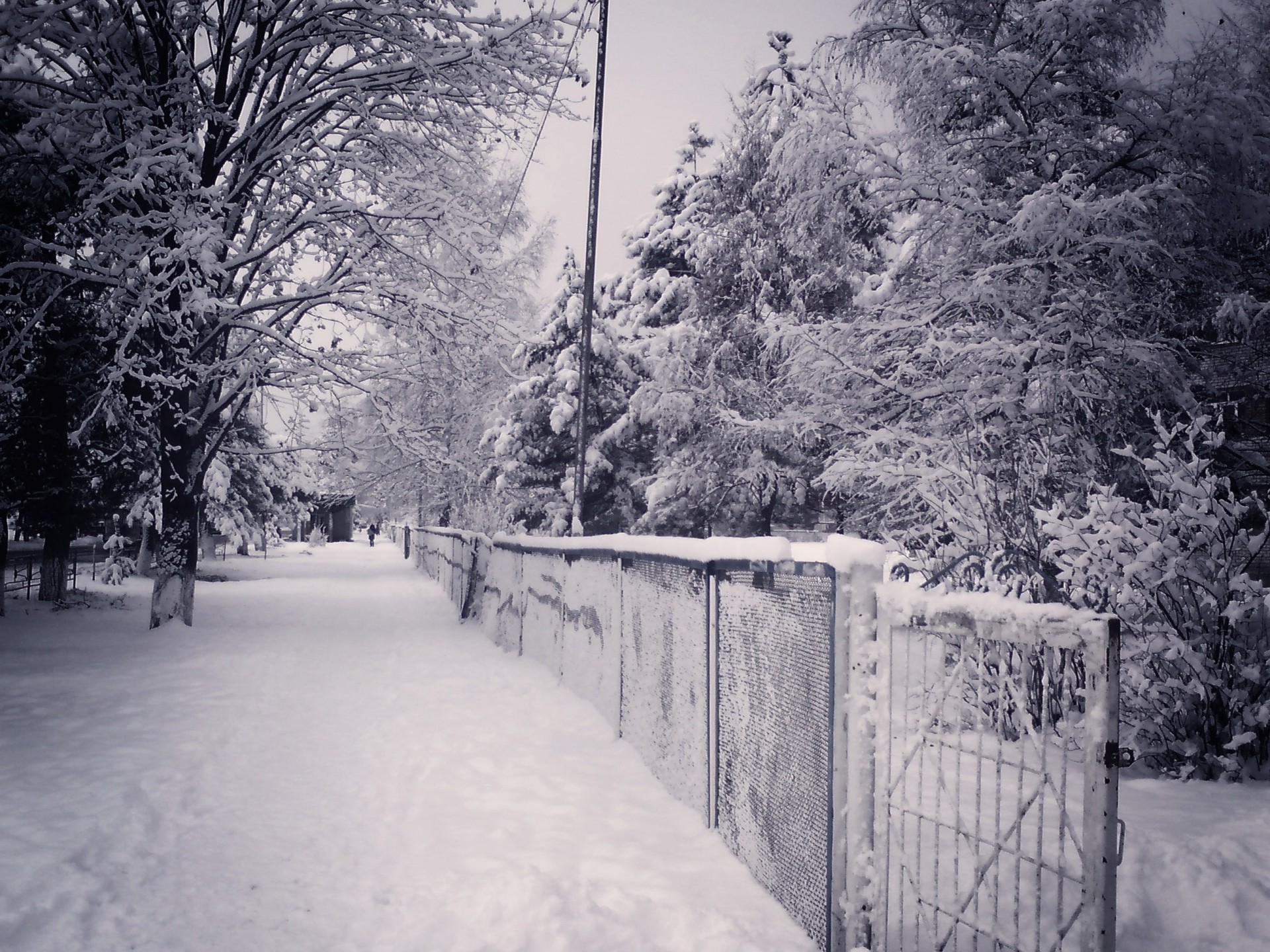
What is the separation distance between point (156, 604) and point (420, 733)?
7265 mm

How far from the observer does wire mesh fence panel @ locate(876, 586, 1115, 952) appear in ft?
7.49

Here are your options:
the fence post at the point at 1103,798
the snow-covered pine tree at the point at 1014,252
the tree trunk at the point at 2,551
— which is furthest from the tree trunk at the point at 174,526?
the fence post at the point at 1103,798

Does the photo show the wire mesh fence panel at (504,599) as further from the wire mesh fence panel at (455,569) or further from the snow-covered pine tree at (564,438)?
the snow-covered pine tree at (564,438)

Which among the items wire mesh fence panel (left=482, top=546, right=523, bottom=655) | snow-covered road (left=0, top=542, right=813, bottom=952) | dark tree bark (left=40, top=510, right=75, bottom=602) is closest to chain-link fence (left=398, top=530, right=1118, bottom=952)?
snow-covered road (left=0, top=542, right=813, bottom=952)

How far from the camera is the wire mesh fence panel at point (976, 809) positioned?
2283mm

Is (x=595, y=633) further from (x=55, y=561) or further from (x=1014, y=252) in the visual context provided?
(x=55, y=561)

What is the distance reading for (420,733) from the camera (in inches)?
270

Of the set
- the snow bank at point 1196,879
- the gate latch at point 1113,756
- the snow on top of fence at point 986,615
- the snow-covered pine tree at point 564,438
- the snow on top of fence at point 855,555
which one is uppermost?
the snow-covered pine tree at point 564,438

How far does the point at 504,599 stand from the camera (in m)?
11.9

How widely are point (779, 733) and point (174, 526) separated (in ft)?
36.4

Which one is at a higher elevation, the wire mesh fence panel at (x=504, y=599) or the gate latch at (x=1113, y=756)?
the gate latch at (x=1113, y=756)

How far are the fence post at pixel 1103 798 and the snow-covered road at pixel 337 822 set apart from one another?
141 centimetres

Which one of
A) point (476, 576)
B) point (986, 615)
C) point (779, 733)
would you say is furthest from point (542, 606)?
point (986, 615)

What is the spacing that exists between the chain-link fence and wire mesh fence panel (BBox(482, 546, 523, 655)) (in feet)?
17.1
